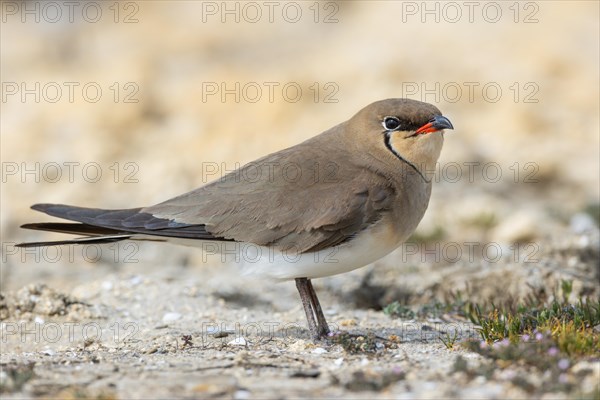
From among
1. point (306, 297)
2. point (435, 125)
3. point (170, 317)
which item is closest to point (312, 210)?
point (306, 297)

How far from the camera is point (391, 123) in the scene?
6898 millimetres

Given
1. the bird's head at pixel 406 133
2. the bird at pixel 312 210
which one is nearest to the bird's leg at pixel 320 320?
the bird at pixel 312 210

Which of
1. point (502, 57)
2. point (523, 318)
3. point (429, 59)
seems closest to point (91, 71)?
point (429, 59)

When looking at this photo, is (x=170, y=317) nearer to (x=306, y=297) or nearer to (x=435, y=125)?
(x=306, y=297)

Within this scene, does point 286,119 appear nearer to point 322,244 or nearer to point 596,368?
point 322,244

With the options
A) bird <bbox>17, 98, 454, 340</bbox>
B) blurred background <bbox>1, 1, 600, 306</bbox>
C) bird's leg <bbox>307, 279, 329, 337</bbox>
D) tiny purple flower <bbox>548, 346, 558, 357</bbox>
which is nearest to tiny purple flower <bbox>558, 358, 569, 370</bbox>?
tiny purple flower <bbox>548, 346, 558, 357</bbox>

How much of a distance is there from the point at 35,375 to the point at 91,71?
9.79 metres

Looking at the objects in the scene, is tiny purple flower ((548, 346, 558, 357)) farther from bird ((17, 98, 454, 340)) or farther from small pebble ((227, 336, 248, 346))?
small pebble ((227, 336, 248, 346))

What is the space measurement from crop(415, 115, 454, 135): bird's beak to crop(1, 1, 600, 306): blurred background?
1926 millimetres

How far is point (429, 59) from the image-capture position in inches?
573

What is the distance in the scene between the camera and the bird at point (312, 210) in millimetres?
6414

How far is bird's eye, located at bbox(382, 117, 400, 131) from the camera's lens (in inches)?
271

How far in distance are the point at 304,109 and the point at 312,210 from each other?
22.3 ft

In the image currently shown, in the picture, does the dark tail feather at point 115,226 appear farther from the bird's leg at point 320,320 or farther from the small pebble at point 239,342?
the bird's leg at point 320,320
